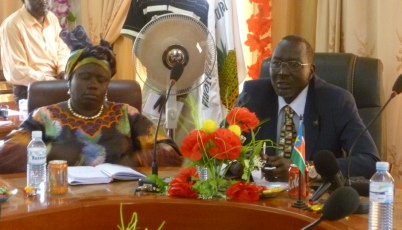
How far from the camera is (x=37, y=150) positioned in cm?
253

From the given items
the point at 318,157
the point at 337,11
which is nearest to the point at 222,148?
the point at 318,157

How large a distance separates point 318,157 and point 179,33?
5.64 ft

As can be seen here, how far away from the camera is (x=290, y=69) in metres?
2.95

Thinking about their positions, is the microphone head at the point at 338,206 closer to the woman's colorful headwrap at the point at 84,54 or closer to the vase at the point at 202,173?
the vase at the point at 202,173

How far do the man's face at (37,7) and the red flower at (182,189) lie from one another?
347 cm

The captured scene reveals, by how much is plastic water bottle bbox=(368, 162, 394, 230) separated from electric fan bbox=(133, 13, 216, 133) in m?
1.69

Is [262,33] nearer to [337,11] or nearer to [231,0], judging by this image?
[231,0]

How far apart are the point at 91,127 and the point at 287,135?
0.83 meters

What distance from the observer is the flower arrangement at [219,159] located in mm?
2270

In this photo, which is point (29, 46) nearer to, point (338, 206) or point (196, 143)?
point (196, 143)

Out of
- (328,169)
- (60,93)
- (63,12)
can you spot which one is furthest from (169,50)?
(63,12)

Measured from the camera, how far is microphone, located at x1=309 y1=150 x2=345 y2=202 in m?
2.04

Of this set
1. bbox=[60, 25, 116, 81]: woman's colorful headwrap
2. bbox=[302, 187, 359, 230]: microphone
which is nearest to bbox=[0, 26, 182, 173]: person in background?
bbox=[60, 25, 116, 81]: woman's colorful headwrap

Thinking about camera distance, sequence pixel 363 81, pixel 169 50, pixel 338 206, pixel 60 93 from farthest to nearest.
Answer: pixel 169 50, pixel 60 93, pixel 363 81, pixel 338 206
